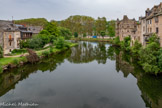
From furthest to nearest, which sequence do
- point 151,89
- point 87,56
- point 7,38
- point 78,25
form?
1. point 78,25
2. point 87,56
3. point 7,38
4. point 151,89

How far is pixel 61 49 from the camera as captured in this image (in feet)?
145

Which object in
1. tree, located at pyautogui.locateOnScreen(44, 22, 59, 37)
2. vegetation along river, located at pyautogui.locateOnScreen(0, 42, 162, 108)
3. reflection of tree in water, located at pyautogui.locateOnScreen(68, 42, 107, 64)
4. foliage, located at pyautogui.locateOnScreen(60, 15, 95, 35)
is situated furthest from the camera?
foliage, located at pyautogui.locateOnScreen(60, 15, 95, 35)

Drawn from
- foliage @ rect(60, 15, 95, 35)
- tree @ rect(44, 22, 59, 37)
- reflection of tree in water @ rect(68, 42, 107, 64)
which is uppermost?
foliage @ rect(60, 15, 95, 35)

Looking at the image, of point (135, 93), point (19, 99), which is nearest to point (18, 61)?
point (19, 99)


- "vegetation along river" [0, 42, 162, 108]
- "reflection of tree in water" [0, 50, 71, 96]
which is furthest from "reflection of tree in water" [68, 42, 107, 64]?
"vegetation along river" [0, 42, 162, 108]

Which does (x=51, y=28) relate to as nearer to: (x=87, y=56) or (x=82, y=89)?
(x=87, y=56)

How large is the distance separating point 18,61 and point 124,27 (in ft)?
142

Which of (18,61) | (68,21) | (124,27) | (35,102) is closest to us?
(35,102)

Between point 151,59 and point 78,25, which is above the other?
point 78,25

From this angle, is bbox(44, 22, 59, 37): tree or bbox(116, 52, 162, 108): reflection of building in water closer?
bbox(116, 52, 162, 108): reflection of building in water

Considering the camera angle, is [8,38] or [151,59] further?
[8,38]

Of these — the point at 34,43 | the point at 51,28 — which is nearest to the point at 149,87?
the point at 34,43

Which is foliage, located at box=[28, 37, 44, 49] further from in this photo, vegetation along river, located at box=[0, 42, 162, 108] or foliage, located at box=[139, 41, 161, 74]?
foliage, located at box=[139, 41, 161, 74]

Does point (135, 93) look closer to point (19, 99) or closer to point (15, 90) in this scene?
point (19, 99)
